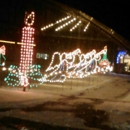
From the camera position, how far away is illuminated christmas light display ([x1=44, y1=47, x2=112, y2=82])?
24250 millimetres

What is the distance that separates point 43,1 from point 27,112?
455 cm

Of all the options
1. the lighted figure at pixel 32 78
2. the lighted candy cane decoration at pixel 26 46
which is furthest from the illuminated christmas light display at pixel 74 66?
the lighted candy cane decoration at pixel 26 46

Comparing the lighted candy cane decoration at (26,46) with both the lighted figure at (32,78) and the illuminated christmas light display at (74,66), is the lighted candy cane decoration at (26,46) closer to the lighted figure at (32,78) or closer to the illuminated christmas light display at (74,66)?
the lighted figure at (32,78)

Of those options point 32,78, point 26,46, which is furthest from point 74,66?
point 26,46

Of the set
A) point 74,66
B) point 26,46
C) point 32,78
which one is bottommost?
point 32,78

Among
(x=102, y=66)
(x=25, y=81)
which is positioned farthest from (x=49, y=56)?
(x=25, y=81)

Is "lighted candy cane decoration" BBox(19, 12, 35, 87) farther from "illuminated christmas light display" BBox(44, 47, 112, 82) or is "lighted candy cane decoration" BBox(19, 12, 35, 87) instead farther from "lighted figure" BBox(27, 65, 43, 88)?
"illuminated christmas light display" BBox(44, 47, 112, 82)

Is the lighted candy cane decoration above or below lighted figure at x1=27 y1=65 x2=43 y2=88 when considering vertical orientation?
above

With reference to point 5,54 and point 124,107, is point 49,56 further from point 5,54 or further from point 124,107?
point 124,107

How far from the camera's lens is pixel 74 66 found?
2778 centimetres

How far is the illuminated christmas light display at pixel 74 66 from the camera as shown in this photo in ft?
79.6

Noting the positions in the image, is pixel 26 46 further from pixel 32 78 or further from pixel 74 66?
pixel 74 66

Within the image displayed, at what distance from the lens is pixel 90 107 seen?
37.3 ft

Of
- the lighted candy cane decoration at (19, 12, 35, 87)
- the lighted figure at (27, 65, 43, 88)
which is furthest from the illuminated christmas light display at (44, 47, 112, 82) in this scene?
the lighted candy cane decoration at (19, 12, 35, 87)
